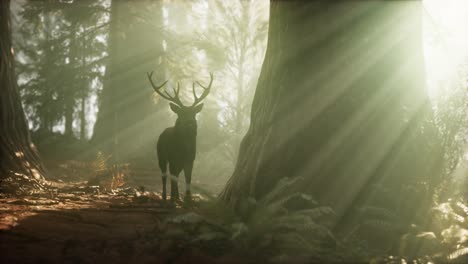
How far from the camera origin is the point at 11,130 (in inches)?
323

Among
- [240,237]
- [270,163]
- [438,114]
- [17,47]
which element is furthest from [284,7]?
[17,47]

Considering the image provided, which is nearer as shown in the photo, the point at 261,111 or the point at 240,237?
the point at 240,237

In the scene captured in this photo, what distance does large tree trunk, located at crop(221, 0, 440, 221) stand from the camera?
15.8 ft

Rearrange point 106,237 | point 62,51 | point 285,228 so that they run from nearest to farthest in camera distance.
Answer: point 106,237 → point 285,228 → point 62,51

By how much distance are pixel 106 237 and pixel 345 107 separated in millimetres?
3403

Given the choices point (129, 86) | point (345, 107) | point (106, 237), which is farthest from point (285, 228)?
point (129, 86)

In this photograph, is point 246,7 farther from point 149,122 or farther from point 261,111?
point 261,111

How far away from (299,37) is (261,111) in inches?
47.4

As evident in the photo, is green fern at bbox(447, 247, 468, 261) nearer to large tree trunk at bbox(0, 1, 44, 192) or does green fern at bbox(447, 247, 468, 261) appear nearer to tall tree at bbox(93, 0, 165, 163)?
large tree trunk at bbox(0, 1, 44, 192)

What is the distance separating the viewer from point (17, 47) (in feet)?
86.7

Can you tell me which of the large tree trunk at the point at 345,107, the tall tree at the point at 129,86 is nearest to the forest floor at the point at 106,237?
the large tree trunk at the point at 345,107

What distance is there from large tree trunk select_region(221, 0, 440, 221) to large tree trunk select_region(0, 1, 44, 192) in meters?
5.24

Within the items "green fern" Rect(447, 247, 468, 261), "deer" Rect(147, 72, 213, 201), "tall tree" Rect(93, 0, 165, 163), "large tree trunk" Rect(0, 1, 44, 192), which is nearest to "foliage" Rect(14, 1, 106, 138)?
"tall tree" Rect(93, 0, 165, 163)

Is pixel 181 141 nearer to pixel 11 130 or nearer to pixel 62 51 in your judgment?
pixel 11 130
